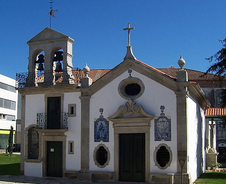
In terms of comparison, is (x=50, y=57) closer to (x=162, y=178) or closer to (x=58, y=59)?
(x=58, y=59)

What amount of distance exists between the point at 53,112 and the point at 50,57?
10.4 feet

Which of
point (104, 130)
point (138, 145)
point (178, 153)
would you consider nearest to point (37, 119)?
point (104, 130)

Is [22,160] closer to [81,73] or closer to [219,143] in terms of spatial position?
[81,73]

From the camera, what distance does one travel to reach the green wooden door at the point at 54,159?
1950 centimetres

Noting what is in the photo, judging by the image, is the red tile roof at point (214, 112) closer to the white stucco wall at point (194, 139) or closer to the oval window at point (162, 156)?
the white stucco wall at point (194, 139)

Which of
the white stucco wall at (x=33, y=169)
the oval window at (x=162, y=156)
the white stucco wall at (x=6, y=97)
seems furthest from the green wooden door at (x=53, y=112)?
the white stucco wall at (x=6, y=97)

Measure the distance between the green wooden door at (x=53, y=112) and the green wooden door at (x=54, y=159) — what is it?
100 centimetres

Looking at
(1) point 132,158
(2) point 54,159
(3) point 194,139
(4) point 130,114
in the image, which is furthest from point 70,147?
(3) point 194,139

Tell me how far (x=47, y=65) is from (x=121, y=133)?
5.94m

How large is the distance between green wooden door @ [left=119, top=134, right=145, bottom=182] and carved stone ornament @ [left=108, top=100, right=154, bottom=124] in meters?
0.82

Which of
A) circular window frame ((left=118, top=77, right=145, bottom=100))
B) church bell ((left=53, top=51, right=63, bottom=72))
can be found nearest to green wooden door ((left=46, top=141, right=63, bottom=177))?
church bell ((left=53, top=51, right=63, bottom=72))

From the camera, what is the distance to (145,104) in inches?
705

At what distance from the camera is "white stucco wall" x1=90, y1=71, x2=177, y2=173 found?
56.6 feet

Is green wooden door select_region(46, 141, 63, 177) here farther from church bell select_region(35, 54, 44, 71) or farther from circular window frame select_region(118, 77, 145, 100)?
circular window frame select_region(118, 77, 145, 100)
